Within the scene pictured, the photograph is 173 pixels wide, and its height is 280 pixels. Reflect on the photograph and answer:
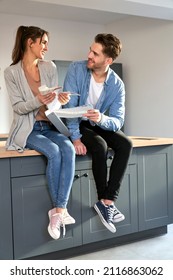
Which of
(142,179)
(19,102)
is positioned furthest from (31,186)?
(142,179)

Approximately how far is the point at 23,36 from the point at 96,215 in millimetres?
1254

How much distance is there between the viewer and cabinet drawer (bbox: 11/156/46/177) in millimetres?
2412

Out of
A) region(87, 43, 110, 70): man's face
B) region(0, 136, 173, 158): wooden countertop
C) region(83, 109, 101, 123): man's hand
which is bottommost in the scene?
region(0, 136, 173, 158): wooden countertop

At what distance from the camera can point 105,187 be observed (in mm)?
2615

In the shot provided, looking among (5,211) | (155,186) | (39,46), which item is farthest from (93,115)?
(155,186)

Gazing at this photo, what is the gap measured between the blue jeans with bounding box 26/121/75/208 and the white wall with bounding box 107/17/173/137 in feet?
10.5

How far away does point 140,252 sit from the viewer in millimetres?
2850

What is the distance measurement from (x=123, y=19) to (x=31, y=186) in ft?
14.1

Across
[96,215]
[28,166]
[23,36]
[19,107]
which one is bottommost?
[96,215]

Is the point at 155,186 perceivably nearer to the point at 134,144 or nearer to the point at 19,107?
the point at 134,144

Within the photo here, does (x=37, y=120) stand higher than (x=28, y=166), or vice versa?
(x=37, y=120)

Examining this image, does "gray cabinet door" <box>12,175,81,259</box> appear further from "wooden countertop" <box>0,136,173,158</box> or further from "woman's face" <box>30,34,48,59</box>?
"woman's face" <box>30,34,48,59</box>

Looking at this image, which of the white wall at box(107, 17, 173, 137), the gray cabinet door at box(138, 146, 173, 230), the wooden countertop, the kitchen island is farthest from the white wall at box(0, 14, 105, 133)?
the gray cabinet door at box(138, 146, 173, 230)

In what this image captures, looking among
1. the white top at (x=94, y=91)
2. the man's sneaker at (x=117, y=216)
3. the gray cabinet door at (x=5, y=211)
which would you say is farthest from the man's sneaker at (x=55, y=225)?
the white top at (x=94, y=91)
